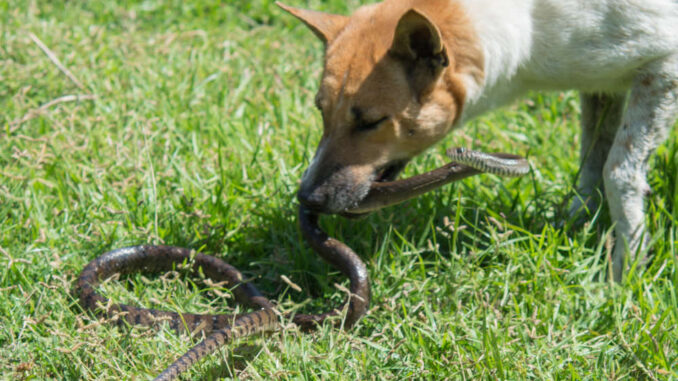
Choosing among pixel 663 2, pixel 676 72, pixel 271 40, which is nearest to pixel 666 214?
pixel 676 72

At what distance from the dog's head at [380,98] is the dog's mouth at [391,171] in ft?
0.11

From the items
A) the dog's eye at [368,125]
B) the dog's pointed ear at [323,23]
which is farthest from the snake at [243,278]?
the dog's pointed ear at [323,23]

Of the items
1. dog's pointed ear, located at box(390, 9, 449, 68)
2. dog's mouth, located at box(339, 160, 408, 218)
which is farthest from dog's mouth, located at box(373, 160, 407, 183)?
dog's pointed ear, located at box(390, 9, 449, 68)

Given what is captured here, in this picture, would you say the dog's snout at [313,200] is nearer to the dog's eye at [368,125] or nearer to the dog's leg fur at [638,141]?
the dog's eye at [368,125]

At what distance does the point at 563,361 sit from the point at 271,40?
15.4 ft

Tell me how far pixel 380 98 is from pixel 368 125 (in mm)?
154

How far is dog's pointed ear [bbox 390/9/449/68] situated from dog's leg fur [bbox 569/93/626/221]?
1.44m

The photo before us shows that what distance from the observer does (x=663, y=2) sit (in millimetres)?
4082

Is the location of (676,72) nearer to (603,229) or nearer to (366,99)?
(603,229)

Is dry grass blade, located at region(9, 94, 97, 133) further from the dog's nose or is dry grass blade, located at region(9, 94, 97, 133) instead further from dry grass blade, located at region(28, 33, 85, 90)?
the dog's nose

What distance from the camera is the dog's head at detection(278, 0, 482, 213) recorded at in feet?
13.0

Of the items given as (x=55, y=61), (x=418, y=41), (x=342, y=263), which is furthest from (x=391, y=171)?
(x=55, y=61)

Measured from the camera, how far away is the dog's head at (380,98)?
3955mm

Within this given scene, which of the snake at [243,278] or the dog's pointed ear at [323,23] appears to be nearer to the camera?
the snake at [243,278]
